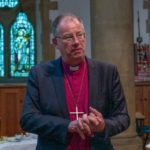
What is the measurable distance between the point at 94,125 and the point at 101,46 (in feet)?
12.9

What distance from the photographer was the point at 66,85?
205cm

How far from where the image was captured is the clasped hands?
1.80 metres

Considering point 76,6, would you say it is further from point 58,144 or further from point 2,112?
point 58,144

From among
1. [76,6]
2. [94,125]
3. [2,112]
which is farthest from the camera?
[76,6]

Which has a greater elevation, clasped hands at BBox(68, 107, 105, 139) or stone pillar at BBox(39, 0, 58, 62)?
stone pillar at BBox(39, 0, 58, 62)

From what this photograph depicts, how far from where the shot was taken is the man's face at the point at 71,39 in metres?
1.96

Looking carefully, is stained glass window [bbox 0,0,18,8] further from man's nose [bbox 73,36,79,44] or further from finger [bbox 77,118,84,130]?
finger [bbox 77,118,84,130]

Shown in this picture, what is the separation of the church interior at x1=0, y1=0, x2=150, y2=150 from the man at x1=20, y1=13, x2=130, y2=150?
11.9 ft

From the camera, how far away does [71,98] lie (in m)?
2.01

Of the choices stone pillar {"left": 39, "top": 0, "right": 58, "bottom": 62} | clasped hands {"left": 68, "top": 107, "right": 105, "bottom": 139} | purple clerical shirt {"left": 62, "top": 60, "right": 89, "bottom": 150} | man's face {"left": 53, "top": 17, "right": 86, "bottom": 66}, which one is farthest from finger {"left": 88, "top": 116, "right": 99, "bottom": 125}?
stone pillar {"left": 39, "top": 0, "right": 58, "bottom": 62}

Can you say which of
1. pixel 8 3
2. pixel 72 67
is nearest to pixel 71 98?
pixel 72 67

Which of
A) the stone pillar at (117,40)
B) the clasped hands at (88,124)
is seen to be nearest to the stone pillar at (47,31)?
the stone pillar at (117,40)

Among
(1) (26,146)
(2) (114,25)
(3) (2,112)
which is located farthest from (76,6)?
(1) (26,146)

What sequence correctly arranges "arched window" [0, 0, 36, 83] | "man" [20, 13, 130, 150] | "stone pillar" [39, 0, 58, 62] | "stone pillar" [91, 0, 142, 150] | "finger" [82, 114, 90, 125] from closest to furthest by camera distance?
1. "finger" [82, 114, 90, 125]
2. "man" [20, 13, 130, 150]
3. "stone pillar" [91, 0, 142, 150]
4. "stone pillar" [39, 0, 58, 62]
5. "arched window" [0, 0, 36, 83]
